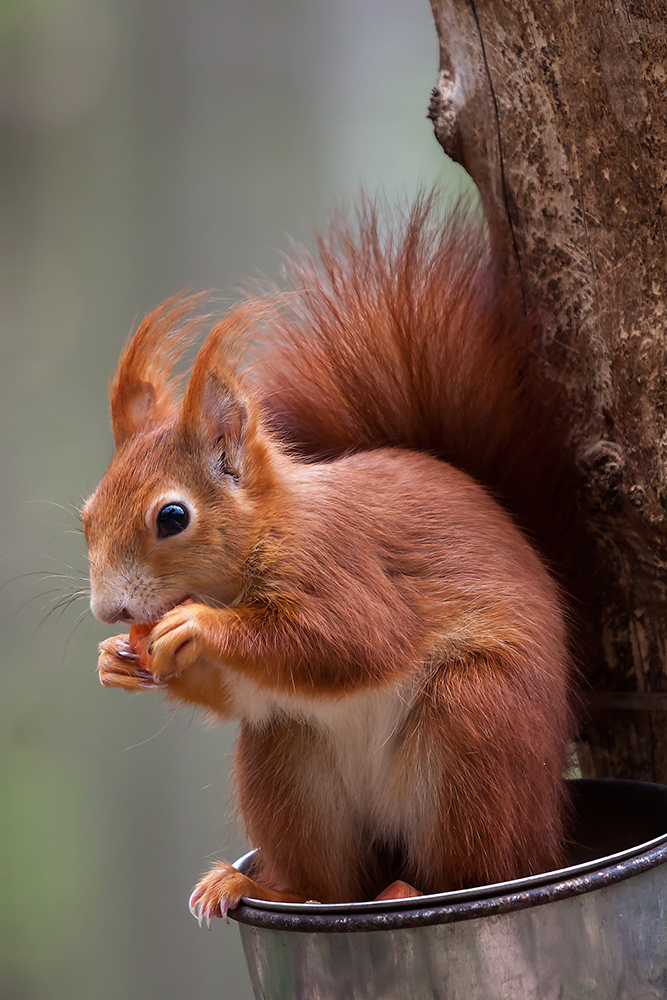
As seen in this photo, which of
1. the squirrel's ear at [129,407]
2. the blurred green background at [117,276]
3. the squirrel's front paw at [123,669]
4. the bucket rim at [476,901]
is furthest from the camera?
the blurred green background at [117,276]

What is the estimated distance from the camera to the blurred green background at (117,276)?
1.70m

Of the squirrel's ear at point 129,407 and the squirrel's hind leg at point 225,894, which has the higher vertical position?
the squirrel's ear at point 129,407

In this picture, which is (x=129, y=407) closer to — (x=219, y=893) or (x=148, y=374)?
(x=148, y=374)

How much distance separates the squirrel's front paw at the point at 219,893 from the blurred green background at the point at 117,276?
75cm

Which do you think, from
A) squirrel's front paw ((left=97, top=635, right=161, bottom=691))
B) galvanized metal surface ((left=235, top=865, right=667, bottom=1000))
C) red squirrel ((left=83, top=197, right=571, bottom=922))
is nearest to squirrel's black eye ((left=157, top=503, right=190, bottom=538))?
red squirrel ((left=83, top=197, right=571, bottom=922))

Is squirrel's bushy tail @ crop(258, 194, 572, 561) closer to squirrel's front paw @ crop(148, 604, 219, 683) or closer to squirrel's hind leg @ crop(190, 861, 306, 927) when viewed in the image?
squirrel's front paw @ crop(148, 604, 219, 683)

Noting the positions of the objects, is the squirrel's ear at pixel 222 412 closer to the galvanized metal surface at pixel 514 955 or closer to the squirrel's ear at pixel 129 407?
the squirrel's ear at pixel 129 407

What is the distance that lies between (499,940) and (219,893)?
0.29 meters

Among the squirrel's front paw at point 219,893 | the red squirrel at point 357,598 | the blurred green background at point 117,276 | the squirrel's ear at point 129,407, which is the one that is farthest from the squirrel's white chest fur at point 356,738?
the blurred green background at point 117,276

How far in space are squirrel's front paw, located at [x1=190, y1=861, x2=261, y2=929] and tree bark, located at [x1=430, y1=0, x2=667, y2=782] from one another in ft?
1.40

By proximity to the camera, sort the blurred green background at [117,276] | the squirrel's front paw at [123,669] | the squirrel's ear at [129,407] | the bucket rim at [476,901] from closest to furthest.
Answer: the bucket rim at [476,901] < the squirrel's front paw at [123,669] < the squirrel's ear at [129,407] < the blurred green background at [117,276]

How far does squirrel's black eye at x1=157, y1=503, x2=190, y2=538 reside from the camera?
0.80 meters

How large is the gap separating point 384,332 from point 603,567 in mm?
354

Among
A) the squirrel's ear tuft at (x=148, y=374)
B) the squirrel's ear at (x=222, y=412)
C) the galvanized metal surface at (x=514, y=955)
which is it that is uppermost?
the squirrel's ear tuft at (x=148, y=374)
